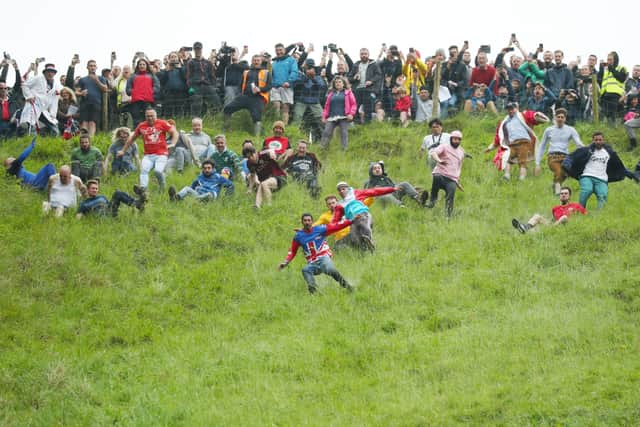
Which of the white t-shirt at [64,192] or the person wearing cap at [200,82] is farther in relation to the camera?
the person wearing cap at [200,82]

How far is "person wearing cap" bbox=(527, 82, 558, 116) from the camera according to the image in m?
27.0

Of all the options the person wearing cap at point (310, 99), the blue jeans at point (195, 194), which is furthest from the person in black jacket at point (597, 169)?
the person wearing cap at point (310, 99)

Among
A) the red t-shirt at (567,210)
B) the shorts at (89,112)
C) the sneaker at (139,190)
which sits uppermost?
the shorts at (89,112)

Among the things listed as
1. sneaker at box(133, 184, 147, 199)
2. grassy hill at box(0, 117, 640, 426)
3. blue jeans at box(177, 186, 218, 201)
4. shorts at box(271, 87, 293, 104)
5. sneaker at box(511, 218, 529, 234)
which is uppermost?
shorts at box(271, 87, 293, 104)

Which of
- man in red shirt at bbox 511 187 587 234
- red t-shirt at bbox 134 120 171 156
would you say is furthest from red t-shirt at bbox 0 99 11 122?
man in red shirt at bbox 511 187 587 234

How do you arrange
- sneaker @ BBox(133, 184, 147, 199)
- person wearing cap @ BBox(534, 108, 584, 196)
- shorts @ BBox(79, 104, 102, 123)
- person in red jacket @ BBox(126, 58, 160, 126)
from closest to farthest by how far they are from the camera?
sneaker @ BBox(133, 184, 147, 199), person wearing cap @ BBox(534, 108, 584, 196), person in red jacket @ BBox(126, 58, 160, 126), shorts @ BBox(79, 104, 102, 123)

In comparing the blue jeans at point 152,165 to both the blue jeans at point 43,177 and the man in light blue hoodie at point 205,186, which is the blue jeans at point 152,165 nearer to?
the man in light blue hoodie at point 205,186

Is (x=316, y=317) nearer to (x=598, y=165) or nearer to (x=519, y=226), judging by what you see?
(x=519, y=226)

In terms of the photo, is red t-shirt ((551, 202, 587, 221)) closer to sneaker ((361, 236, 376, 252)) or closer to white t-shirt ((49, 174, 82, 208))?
sneaker ((361, 236, 376, 252))

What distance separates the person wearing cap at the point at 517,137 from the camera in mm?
24641

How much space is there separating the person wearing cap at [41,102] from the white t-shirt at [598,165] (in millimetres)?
11826

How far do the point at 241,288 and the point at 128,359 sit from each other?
10.1 ft

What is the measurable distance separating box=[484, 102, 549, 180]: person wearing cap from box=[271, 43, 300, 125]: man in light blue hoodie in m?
5.65

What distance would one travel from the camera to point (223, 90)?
29.2 m
